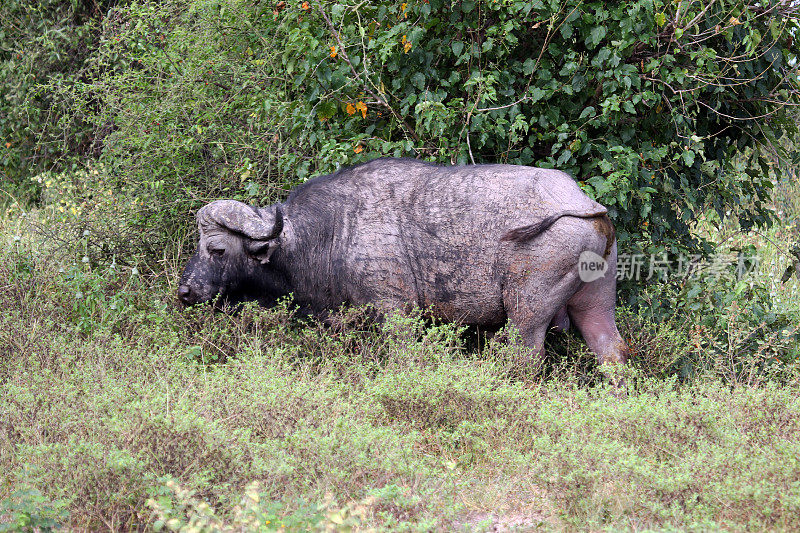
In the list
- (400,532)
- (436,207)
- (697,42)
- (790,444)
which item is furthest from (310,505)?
(697,42)

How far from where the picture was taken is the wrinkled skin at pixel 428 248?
18.6ft

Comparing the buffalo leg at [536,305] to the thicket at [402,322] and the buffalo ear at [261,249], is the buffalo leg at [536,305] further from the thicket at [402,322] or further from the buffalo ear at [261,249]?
the buffalo ear at [261,249]

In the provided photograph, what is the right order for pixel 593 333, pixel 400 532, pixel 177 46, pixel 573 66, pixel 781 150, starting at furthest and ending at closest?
pixel 177 46 < pixel 781 150 < pixel 573 66 < pixel 593 333 < pixel 400 532

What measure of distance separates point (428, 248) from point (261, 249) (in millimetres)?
1149

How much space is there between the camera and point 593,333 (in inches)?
234

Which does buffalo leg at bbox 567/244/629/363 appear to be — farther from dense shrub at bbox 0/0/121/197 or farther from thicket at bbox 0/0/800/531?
dense shrub at bbox 0/0/121/197

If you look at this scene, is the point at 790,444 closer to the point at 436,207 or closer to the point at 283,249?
the point at 436,207

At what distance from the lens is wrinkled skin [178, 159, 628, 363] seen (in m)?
5.67

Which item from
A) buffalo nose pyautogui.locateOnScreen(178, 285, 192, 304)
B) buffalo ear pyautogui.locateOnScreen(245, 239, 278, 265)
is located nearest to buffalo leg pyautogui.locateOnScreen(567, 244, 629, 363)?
buffalo ear pyautogui.locateOnScreen(245, 239, 278, 265)

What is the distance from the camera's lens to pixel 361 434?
14.3ft

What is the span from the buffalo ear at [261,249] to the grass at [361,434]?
41 cm

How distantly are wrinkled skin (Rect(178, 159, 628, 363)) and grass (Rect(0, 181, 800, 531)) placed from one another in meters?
0.25

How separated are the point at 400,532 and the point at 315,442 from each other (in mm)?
777

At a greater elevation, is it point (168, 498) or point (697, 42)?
point (697, 42)
